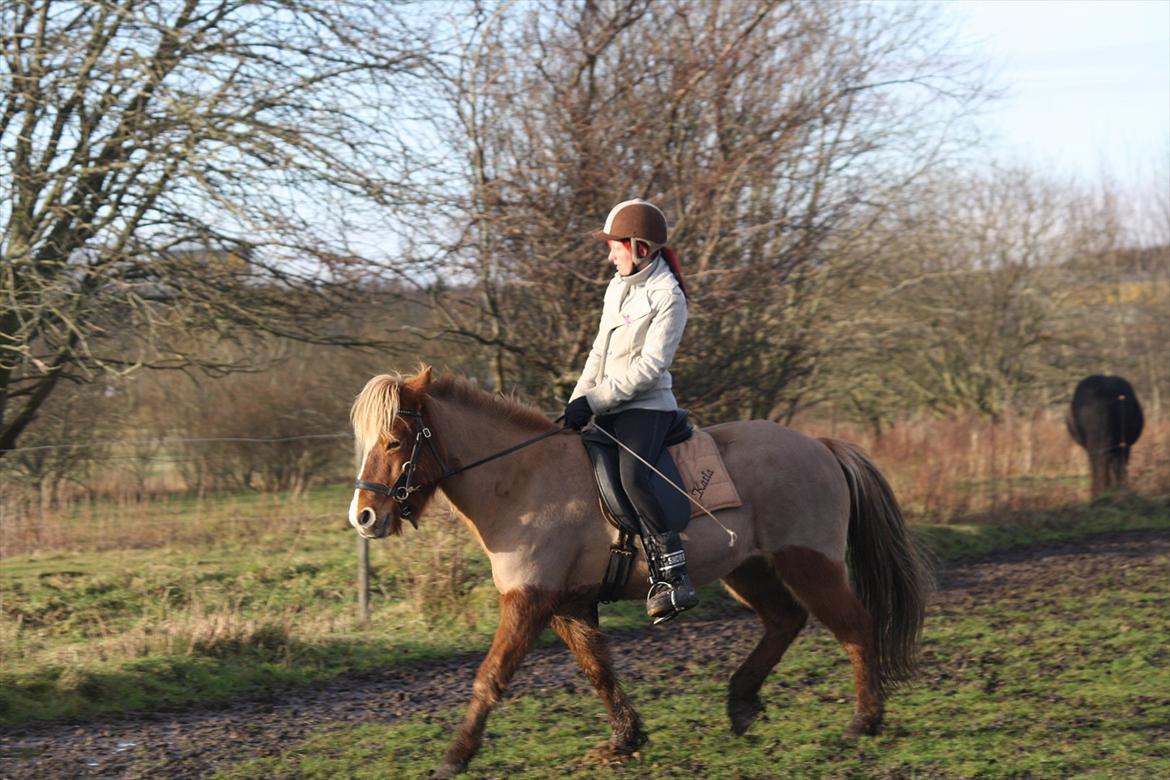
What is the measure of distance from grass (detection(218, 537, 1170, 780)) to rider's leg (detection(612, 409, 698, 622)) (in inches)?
28.8

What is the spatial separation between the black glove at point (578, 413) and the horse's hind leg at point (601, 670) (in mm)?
835

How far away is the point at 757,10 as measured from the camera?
35.4 ft

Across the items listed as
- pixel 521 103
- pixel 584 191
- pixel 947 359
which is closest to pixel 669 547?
pixel 584 191

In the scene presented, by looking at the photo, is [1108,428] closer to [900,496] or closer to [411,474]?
[900,496]

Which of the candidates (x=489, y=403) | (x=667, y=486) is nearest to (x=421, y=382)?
(x=489, y=403)

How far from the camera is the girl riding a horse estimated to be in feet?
16.8

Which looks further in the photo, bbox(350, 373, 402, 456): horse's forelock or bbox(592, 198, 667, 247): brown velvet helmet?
bbox(592, 198, 667, 247): brown velvet helmet

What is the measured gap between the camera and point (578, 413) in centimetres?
525

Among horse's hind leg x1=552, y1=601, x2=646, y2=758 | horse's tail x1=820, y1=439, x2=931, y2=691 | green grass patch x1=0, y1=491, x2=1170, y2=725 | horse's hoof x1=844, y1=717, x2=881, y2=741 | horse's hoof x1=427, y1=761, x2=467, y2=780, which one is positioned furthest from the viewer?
green grass patch x1=0, y1=491, x2=1170, y2=725

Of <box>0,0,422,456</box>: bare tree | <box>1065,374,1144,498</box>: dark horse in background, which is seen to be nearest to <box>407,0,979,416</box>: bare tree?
<box>0,0,422,456</box>: bare tree

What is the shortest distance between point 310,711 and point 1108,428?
43.9 feet

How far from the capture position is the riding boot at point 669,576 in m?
5.12

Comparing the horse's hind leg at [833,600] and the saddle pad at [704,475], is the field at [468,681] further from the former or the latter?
the saddle pad at [704,475]

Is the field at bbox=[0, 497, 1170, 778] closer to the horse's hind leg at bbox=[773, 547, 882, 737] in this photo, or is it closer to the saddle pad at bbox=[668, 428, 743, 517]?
the horse's hind leg at bbox=[773, 547, 882, 737]
